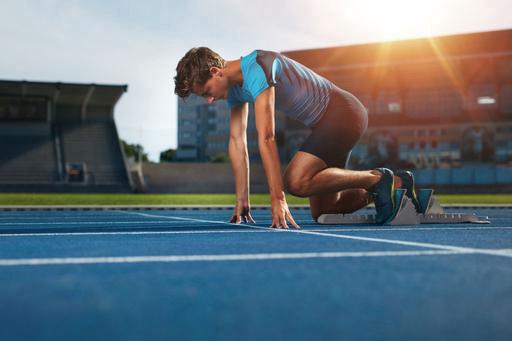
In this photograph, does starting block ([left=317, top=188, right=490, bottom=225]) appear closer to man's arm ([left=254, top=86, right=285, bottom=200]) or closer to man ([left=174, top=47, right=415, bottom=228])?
man ([left=174, top=47, right=415, bottom=228])

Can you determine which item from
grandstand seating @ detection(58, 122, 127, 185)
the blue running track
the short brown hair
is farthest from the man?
grandstand seating @ detection(58, 122, 127, 185)

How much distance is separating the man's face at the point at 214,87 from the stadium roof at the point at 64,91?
32.8 meters

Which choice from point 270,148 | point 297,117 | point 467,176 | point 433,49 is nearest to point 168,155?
point 433,49

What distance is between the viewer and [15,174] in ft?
111

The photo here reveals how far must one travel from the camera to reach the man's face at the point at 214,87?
4555mm

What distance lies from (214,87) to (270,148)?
63 centimetres

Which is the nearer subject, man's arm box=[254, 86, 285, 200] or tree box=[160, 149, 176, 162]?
man's arm box=[254, 86, 285, 200]

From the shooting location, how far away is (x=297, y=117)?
5.47 meters

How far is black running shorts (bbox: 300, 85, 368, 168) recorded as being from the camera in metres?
5.29

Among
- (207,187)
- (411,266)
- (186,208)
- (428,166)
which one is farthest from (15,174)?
(411,266)

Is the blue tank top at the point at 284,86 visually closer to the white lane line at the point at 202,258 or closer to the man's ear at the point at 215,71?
the man's ear at the point at 215,71

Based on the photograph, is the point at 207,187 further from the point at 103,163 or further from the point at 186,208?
the point at 186,208

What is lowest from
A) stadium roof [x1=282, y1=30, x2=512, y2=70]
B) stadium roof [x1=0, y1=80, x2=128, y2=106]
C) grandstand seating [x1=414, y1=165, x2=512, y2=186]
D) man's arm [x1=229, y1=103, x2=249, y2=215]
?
grandstand seating [x1=414, y1=165, x2=512, y2=186]

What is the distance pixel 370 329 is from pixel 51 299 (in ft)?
3.26
